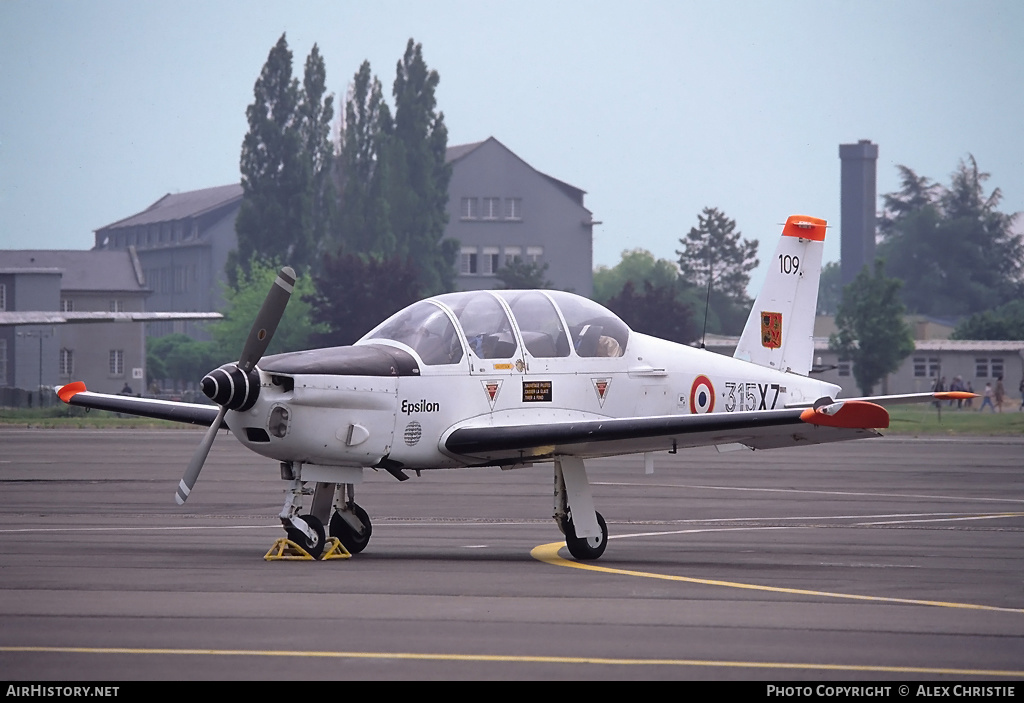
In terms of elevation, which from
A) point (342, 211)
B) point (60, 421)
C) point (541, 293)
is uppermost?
point (342, 211)

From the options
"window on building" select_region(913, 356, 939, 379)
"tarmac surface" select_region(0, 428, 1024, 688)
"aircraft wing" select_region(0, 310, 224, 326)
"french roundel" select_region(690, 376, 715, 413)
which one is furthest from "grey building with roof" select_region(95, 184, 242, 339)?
"french roundel" select_region(690, 376, 715, 413)

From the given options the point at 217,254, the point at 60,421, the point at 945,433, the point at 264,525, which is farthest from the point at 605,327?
the point at 217,254

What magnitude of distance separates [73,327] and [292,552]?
74437mm

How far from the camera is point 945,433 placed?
46.4m

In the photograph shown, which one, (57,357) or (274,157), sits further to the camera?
(274,157)

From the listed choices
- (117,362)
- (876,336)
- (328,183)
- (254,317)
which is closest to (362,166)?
(328,183)

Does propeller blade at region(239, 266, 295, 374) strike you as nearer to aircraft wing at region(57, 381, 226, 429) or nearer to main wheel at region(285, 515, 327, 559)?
main wheel at region(285, 515, 327, 559)

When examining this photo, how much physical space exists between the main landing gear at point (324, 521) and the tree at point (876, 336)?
71.4 metres

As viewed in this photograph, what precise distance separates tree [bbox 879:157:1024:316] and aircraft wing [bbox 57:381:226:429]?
139 metres

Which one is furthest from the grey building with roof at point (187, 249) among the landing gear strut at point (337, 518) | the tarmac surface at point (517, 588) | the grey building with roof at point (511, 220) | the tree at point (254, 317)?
the landing gear strut at point (337, 518)

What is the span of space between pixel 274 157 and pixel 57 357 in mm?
20914

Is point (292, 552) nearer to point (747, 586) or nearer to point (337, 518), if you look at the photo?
point (337, 518)

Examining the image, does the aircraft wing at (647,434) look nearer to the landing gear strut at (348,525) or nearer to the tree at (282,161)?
the landing gear strut at (348,525)

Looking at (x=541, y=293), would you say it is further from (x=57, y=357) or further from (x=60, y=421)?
(x=57, y=357)
